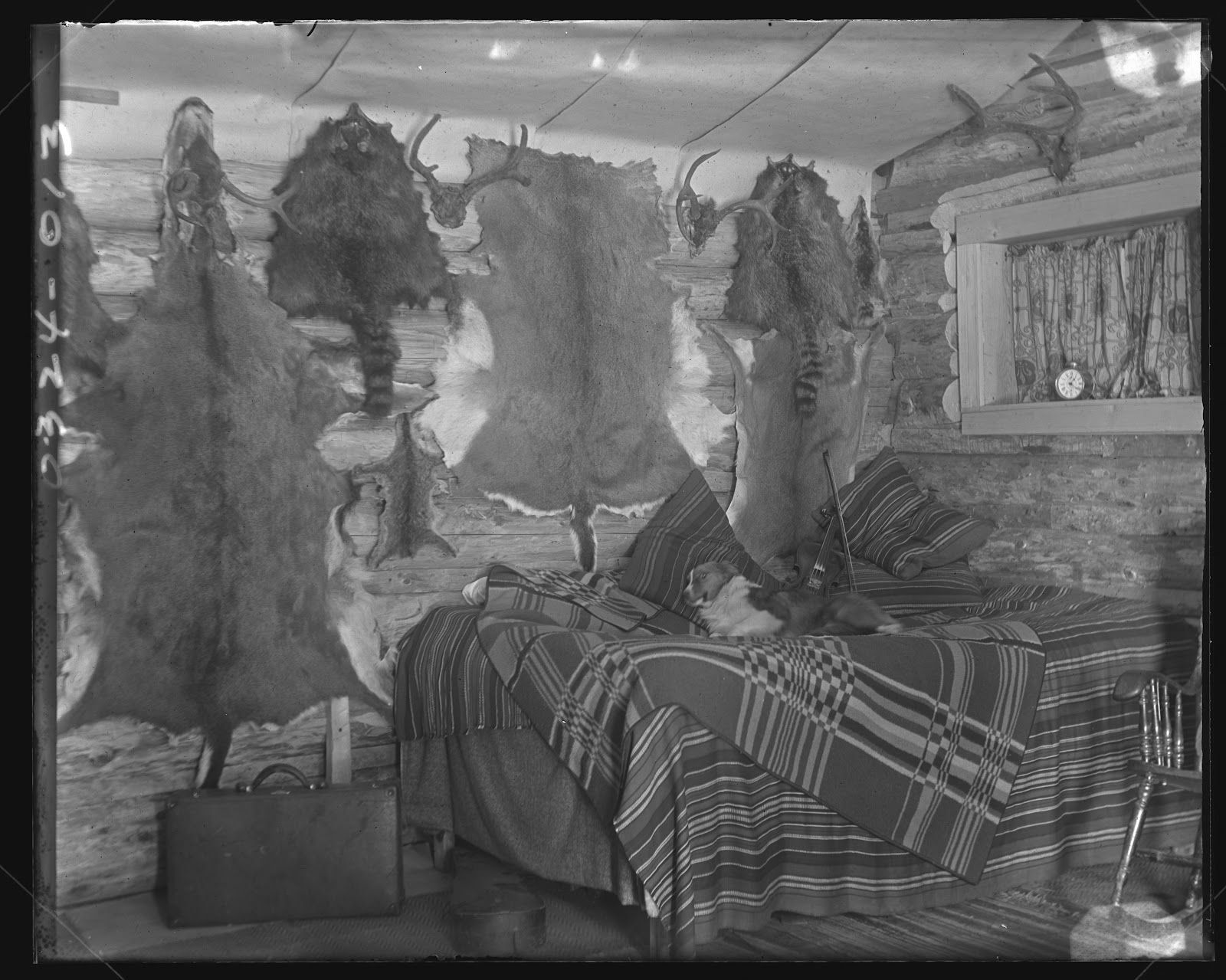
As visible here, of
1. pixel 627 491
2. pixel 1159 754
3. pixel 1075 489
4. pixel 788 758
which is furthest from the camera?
pixel 627 491

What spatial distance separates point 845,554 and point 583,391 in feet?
3.88

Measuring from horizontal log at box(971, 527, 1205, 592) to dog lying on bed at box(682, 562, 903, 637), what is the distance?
0.77 meters

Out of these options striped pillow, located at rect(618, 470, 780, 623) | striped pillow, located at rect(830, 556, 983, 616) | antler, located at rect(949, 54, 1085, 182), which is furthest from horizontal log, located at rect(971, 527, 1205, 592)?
antler, located at rect(949, 54, 1085, 182)

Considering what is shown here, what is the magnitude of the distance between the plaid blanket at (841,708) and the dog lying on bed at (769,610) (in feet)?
0.93

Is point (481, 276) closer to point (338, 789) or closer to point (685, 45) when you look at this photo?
point (685, 45)

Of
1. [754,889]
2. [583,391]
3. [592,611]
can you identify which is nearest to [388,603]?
[592,611]

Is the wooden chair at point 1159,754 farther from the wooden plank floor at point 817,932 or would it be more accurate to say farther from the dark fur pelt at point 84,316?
the dark fur pelt at point 84,316

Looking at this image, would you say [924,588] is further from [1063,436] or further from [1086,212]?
[1086,212]

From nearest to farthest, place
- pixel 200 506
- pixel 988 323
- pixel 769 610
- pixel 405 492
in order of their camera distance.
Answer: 1. pixel 200 506
2. pixel 769 610
3. pixel 405 492
4. pixel 988 323

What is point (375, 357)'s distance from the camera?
4152 millimetres

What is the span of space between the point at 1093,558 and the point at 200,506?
9.72ft

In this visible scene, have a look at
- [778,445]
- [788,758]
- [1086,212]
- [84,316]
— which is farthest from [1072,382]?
[84,316]

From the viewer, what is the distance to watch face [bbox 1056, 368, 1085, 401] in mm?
4371

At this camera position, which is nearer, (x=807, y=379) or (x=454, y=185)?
(x=454, y=185)
